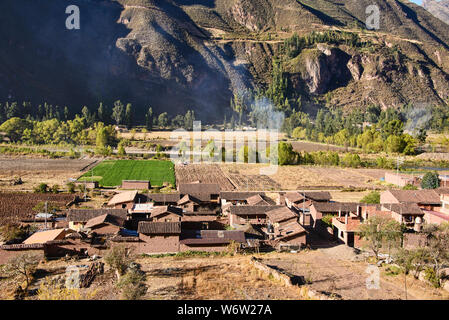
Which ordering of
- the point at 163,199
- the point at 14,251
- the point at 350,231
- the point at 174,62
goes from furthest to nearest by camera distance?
1. the point at 174,62
2. the point at 163,199
3. the point at 350,231
4. the point at 14,251

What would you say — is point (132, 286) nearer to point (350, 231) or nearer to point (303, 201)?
point (350, 231)

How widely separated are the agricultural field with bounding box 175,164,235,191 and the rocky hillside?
218 ft

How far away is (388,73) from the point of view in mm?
138750

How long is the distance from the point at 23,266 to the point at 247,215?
1269 centimetres

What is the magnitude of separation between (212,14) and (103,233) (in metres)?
176

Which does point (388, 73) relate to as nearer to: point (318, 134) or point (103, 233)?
point (318, 134)

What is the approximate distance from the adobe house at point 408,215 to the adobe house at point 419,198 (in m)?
2.28

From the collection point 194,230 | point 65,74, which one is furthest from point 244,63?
point 194,230

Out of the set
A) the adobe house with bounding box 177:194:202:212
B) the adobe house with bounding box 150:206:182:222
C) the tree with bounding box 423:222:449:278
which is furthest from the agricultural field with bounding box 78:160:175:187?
the tree with bounding box 423:222:449:278

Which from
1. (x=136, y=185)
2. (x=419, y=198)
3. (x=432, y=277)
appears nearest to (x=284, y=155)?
(x=136, y=185)

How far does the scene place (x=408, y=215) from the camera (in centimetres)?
2366

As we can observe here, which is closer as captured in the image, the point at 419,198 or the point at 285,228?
the point at 285,228

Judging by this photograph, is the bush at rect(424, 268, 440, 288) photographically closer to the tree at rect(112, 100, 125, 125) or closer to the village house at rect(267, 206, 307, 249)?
the village house at rect(267, 206, 307, 249)

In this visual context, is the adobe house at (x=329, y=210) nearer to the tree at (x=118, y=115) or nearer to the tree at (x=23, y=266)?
the tree at (x=23, y=266)
